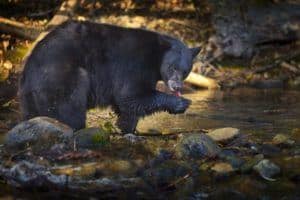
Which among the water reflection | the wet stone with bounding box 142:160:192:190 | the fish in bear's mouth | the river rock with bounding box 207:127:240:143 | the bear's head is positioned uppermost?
the bear's head

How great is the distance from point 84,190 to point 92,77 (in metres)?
1.76

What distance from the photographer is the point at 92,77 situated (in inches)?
241

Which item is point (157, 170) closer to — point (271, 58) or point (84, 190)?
point (84, 190)

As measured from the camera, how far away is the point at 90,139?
525 centimetres

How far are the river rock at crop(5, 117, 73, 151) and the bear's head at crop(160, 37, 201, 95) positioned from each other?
150 cm

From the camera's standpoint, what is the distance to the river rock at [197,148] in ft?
16.4

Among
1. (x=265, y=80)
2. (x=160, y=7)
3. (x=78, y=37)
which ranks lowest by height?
(x=265, y=80)

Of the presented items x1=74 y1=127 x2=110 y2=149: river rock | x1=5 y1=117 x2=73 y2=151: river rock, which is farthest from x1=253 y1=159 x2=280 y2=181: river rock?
x1=5 y1=117 x2=73 y2=151: river rock

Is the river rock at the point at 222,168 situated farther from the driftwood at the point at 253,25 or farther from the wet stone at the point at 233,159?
the driftwood at the point at 253,25

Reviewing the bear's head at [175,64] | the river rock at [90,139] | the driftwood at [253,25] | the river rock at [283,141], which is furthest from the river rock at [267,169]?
the driftwood at [253,25]

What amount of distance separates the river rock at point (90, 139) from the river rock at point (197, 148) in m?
0.67

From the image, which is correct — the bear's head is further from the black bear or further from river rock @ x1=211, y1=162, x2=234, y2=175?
river rock @ x1=211, y1=162, x2=234, y2=175

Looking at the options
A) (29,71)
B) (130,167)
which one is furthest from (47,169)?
(29,71)

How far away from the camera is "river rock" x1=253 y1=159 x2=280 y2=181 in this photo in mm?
4703
